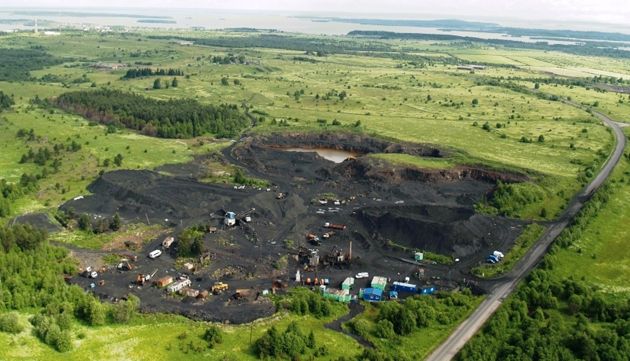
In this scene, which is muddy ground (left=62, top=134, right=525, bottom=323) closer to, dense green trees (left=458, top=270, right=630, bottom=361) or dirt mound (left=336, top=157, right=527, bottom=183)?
dirt mound (left=336, top=157, right=527, bottom=183)

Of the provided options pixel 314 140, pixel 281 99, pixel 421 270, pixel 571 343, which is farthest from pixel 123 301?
pixel 281 99

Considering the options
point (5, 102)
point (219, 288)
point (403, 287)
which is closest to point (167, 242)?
point (219, 288)

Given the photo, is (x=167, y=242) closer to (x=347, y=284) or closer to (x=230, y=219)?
(x=230, y=219)

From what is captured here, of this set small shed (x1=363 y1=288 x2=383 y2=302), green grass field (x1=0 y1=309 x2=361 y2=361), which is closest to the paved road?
green grass field (x1=0 y1=309 x2=361 y2=361)

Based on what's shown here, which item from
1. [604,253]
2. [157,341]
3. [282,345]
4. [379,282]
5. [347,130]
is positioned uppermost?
[347,130]

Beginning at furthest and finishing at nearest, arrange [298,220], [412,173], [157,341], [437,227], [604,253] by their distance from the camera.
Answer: [412,173], [298,220], [437,227], [604,253], [157,341]

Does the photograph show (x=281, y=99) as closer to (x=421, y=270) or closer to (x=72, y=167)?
(x=72, y=167)
